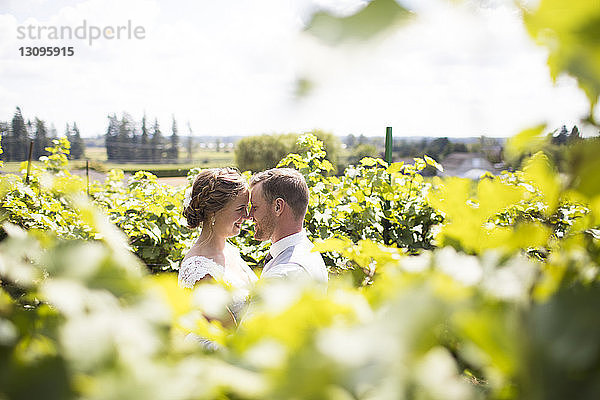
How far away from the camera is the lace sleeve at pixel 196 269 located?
9.08ft

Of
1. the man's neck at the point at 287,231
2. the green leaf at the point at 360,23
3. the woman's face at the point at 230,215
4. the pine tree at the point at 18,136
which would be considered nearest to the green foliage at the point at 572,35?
the green leaf at the point at 360,23

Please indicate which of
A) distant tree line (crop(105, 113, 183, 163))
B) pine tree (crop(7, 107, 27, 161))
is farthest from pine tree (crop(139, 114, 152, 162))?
pine tree (crop(7, 107, 27, 161))

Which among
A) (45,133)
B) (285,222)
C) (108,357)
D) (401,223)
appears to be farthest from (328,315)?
(45,133)

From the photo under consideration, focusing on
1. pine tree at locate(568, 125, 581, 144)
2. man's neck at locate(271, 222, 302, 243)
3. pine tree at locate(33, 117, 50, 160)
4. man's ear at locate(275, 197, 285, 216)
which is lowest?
man's neck at locate(271, 222, 302, 243)

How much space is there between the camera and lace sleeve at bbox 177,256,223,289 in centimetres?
277

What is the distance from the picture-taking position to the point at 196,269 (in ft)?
9.40

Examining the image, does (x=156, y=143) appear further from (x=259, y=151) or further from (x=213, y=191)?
(x=213, y=191)

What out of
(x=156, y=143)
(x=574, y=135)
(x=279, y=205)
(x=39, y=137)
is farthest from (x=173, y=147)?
(x=574, y=135)

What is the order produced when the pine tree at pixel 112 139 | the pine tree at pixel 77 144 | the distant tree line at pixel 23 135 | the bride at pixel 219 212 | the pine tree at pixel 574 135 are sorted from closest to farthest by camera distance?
the pine tree at pixel 574 135 → the bride at pixel 219 212 → the distant tree line at pixel 23 135 → the pine tree at pixel 77 144 → the pine tree at pixel 112 139

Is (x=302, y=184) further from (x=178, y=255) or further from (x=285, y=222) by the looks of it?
(x=178, y=255)

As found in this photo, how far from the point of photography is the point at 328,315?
1.33 ft

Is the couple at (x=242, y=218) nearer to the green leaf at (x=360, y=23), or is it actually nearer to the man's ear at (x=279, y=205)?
the man's ear at (x=279, y=205)

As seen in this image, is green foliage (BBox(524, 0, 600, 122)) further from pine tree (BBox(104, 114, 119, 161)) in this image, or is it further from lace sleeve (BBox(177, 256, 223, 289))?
pine tree (BBox(104, 114, 119, 161))

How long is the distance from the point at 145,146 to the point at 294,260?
93.4ft
